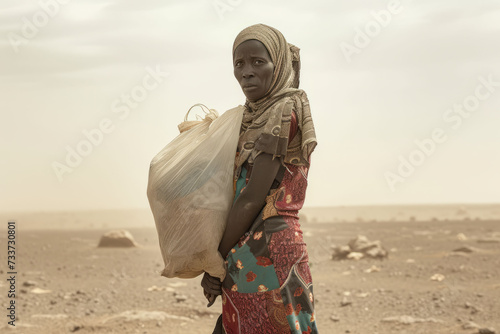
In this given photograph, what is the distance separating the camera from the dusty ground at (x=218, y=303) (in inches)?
290

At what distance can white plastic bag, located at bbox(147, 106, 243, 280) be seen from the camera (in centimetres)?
303

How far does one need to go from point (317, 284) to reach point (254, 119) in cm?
708

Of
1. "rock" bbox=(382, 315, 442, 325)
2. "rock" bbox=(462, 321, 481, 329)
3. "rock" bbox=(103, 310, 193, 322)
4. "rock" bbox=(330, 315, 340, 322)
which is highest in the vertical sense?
"rock" bbox=(462, 321, 481, 329)

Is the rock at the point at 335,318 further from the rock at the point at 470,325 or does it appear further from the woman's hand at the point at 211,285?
the woman's hand at the point at 211,285

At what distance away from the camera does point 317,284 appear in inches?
387

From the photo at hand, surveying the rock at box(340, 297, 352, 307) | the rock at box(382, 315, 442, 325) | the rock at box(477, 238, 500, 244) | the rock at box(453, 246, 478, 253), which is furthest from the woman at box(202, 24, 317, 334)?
the rock at box(477, 238, 500, 244)

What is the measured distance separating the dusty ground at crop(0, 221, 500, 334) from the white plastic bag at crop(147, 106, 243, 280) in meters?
4.23

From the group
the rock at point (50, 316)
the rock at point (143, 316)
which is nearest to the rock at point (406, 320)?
the rock at point (143, 316)

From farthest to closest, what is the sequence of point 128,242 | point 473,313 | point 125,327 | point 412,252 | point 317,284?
point 128,242, point 412,252, point 317,284, point 473,313, point 125,327

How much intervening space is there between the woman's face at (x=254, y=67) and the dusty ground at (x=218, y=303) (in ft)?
15.2

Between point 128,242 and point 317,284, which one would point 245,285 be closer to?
point 317,284

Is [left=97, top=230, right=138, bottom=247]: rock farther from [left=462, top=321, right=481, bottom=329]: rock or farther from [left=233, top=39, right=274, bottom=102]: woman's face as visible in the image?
[left=233, top=39, right=274, bottom=102]: woman's face

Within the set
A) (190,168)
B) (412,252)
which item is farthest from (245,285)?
(412,252)

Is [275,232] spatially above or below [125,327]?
above
